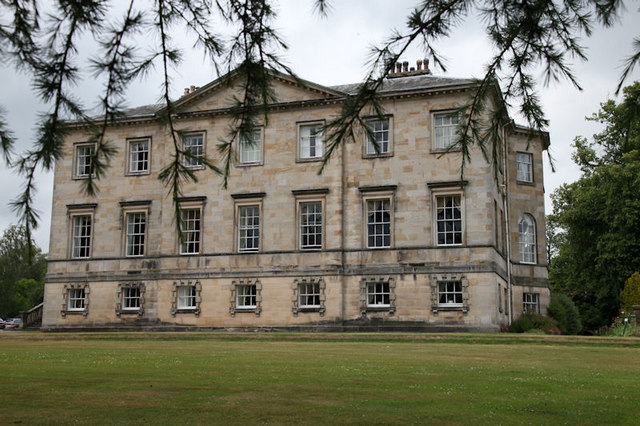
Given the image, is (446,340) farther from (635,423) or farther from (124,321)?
(124,321)

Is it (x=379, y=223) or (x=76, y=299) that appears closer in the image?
(x=379, y=223)

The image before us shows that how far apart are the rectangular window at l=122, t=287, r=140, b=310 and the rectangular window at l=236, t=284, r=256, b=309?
19.9ft

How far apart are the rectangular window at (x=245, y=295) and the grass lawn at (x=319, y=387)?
704 inches

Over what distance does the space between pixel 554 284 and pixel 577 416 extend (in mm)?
58327

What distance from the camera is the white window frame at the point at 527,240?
39.6 metres

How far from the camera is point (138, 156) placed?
40.3 metres

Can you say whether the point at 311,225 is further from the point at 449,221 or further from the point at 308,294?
the point at 449,221

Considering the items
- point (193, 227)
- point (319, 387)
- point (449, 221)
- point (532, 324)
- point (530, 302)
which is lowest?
point (319, 387)

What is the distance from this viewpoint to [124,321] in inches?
1522

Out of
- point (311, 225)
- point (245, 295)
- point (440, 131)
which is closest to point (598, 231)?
point (440, 131)

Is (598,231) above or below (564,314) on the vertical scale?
above

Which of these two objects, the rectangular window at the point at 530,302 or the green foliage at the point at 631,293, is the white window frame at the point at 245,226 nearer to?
the rectangular window at the point at 530,302

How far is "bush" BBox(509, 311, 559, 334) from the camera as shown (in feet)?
114

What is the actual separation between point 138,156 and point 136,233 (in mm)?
4335
